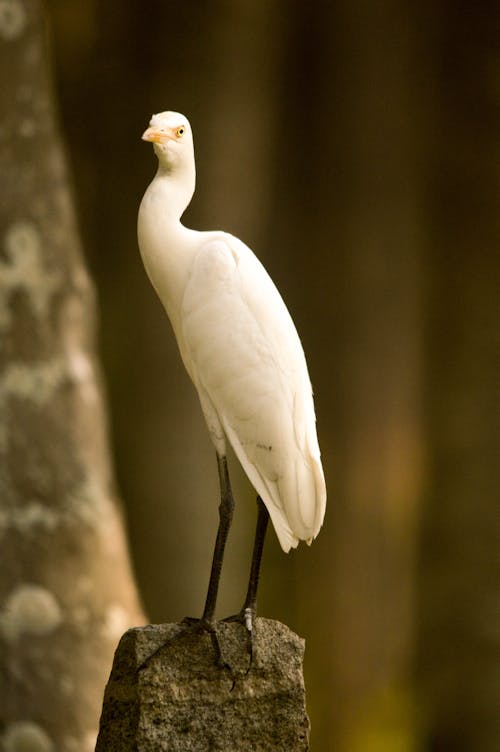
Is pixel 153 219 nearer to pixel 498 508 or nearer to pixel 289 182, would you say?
pixel 289 182

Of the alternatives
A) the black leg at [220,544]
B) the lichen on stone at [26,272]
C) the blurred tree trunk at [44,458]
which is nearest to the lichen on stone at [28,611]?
the blurred tree trunk at [44,458]

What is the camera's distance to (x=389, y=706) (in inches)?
109

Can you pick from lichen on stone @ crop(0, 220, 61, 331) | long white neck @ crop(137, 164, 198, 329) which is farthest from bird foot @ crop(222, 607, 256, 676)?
lichen on stone @ crop(0, 220, 61, 331)

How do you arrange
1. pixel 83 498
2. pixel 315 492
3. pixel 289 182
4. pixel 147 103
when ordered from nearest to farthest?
pixel 315 492
pixel 83 498
pixel 147 103
pixel 289 182

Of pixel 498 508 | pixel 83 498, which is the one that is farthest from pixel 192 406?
pixel 498 508

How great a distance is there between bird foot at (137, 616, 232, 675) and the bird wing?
0.15 m

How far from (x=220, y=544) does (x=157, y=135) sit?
55 centimetres

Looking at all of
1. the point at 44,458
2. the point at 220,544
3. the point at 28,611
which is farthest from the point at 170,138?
the point at 28,611

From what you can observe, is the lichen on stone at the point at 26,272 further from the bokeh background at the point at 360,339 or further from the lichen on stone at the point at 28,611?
the lichen on stone at the point at 28,611

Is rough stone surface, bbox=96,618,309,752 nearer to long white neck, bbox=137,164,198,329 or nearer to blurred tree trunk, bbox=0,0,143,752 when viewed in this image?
long white neck, bbox=137,164,198,329

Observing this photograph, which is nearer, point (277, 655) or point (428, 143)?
point (277, 655)

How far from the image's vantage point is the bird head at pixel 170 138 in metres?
1.54

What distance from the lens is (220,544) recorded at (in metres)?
1.53

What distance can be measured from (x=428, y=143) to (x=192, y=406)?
2.82 feet
